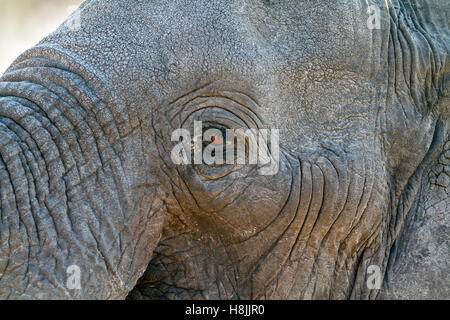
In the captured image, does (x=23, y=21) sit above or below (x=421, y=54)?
above

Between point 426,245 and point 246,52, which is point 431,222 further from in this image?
point 246,52

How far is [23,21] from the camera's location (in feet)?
26.5

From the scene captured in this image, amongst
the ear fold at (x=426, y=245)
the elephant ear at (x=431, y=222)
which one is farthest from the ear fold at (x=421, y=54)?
the ear fold at (x=426, y=245)

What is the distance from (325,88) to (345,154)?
0.34 metres

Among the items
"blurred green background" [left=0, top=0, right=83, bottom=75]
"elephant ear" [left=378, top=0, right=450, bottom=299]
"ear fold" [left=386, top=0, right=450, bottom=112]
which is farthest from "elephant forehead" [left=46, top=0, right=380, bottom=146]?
"blurred green background" [left=0, top=0, right=83, bottom=75]

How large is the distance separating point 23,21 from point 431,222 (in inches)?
218

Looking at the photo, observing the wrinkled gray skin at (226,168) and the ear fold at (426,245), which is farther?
the ear fold at (426,245)

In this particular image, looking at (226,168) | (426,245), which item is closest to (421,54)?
(426,245)

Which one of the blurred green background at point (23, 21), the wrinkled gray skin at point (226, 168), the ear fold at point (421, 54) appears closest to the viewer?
the wrinkled gray skin at point (226, 168)

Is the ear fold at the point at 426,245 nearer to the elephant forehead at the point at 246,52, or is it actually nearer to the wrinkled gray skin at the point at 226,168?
the wrinkled gray skin at the point at 226,168

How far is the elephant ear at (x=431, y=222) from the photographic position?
380cm
